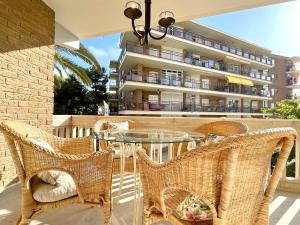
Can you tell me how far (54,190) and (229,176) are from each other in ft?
3.52

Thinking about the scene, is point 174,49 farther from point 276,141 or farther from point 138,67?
point 276,141

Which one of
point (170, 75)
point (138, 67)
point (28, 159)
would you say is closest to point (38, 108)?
point (28, 159)

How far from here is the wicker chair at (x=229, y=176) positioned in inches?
40.3

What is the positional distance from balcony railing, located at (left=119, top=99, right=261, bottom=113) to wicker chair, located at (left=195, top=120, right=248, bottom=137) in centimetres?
1255

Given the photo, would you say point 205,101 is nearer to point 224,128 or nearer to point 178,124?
point 178,124

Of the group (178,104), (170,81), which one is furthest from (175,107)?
(170,81)

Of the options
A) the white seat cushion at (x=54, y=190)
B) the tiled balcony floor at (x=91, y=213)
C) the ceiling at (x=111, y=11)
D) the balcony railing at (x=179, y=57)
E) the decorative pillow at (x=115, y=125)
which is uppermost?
the balcony railing at (x=179, y=57)

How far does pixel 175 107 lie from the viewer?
1716cm

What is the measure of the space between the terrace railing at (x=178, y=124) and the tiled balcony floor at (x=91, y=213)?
242 millimetres

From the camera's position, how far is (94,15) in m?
3.76

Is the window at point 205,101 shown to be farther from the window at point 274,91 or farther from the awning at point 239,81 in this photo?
the window at point 274,91

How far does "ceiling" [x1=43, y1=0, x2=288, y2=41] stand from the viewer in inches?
126

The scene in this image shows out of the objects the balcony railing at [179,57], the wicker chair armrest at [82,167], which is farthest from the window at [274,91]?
the wicker chair armrest at [82,167]

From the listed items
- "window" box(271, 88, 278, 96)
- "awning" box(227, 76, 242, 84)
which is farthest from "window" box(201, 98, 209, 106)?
"window" box(271, 88, 278, 96)
